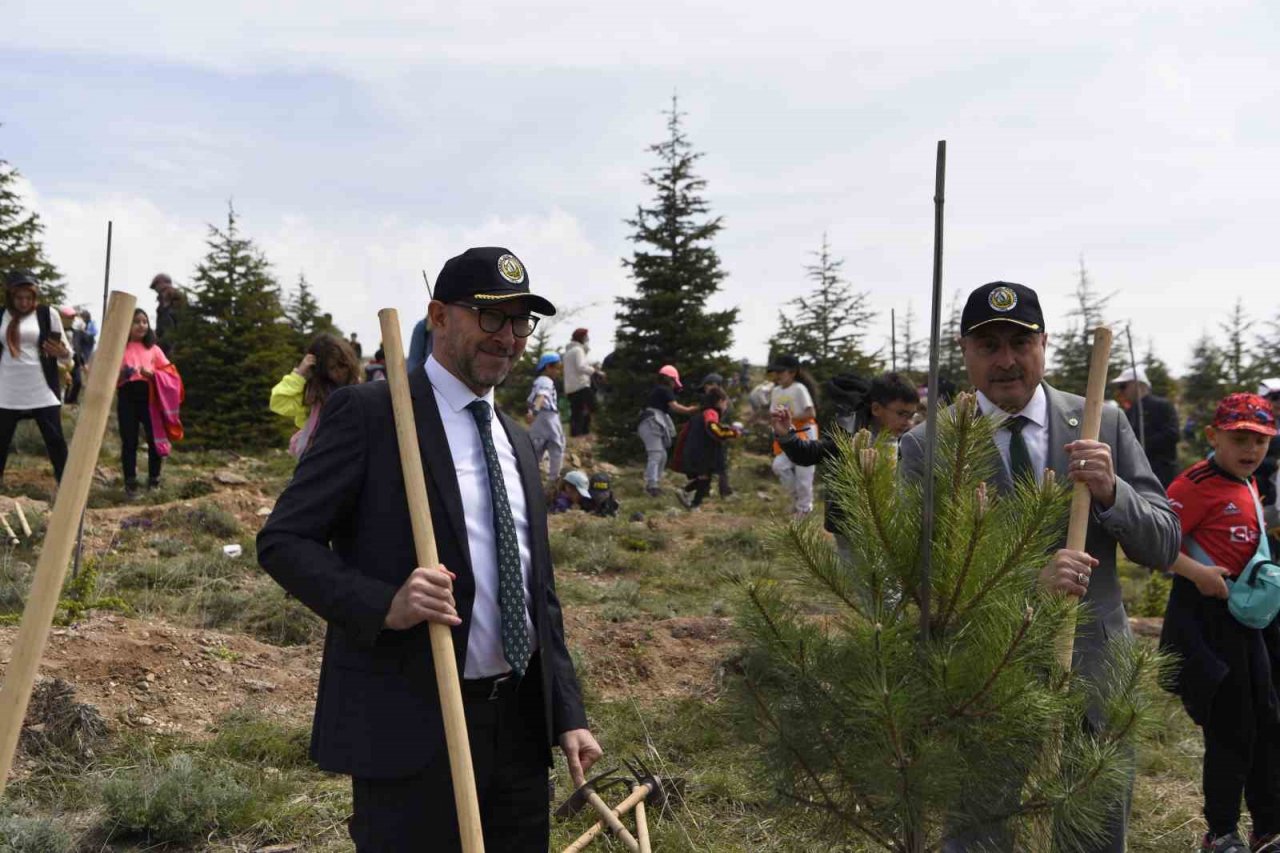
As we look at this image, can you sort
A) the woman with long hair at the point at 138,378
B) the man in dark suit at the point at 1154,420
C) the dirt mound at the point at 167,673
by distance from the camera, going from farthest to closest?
the man in dark suit at the point at 1154,420, the woman with long hair at the point at 138,378, the dirt mound at the point at 167,673

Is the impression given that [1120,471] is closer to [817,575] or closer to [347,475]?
[817,575]

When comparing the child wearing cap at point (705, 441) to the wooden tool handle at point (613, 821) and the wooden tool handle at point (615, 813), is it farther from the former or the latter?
the wooden tool handle at point (613, 821)

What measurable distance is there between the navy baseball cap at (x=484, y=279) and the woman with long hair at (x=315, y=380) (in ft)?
13.2

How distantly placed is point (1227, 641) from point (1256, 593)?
0.23 meters

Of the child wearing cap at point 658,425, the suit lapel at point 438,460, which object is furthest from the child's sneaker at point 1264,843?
the child wearing cap at point 658,425

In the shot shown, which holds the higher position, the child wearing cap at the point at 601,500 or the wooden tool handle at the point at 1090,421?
the wooden tool handle at the point at 1090,421

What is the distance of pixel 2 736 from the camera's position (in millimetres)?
1635

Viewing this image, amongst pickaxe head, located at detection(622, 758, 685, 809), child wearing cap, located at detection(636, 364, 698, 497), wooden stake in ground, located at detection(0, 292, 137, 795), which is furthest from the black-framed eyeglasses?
child wearing cap, located at detection(636, 364, 698, 497)

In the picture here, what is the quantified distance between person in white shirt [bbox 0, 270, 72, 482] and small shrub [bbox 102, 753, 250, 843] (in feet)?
17.5

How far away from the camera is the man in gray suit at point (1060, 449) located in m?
2.60

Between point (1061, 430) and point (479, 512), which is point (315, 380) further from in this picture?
point (1061, 430)

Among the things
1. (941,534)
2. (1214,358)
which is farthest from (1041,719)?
(1214,358)

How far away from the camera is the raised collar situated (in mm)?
2598

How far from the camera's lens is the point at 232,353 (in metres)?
16.8
